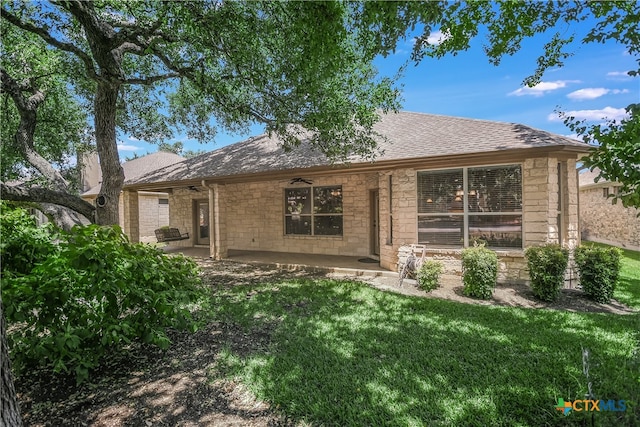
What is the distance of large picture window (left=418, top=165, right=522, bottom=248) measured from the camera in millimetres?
6840

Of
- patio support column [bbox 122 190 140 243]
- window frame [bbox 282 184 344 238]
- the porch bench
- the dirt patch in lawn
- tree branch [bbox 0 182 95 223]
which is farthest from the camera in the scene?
the porch bench

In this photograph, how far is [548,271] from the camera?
228 inches

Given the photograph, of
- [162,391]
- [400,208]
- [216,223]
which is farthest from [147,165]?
[162,391]

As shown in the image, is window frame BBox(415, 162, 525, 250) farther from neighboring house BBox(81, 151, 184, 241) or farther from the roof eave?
→ neighboring house BBox(81, 151, 184, 241)

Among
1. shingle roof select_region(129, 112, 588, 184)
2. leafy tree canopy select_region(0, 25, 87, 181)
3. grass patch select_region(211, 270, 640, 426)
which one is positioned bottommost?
grass patch select_region(211, 270, 640, 426)

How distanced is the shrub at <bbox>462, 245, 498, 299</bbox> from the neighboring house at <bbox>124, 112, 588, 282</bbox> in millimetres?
1080

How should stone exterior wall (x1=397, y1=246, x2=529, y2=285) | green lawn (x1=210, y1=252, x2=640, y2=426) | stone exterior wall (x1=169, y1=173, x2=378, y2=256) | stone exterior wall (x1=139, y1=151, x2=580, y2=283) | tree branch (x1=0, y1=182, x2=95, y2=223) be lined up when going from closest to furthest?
green lawn (x1=210, y1=252, x2=640, y2=426) → tree branch (x1=0, y1=182, x2=95, y2=223) → stone exterior wall (x1=139, y1=151, x2=580, y2=283) → stone exterior wall (x1=397, y1=246, x2=529, y2=285) → stone exterior wall (x1=169, y1=173, x2=378, y2=256)

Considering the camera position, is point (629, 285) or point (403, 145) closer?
point (629, 285)

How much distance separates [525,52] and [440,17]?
13.5 ft

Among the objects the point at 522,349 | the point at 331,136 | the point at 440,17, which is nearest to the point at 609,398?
the point at 522,349

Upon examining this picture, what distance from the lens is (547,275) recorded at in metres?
5.77

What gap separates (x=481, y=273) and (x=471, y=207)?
1.79 m

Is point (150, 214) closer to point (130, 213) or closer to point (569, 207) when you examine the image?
point (130, 213)

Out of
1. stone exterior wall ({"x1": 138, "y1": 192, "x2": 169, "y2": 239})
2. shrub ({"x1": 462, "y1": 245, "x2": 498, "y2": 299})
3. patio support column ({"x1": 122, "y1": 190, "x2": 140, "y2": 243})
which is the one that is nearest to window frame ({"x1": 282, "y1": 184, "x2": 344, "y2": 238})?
shrub ({"x1": 462, "y1": 245, "x2": 498, "y2": 299})
